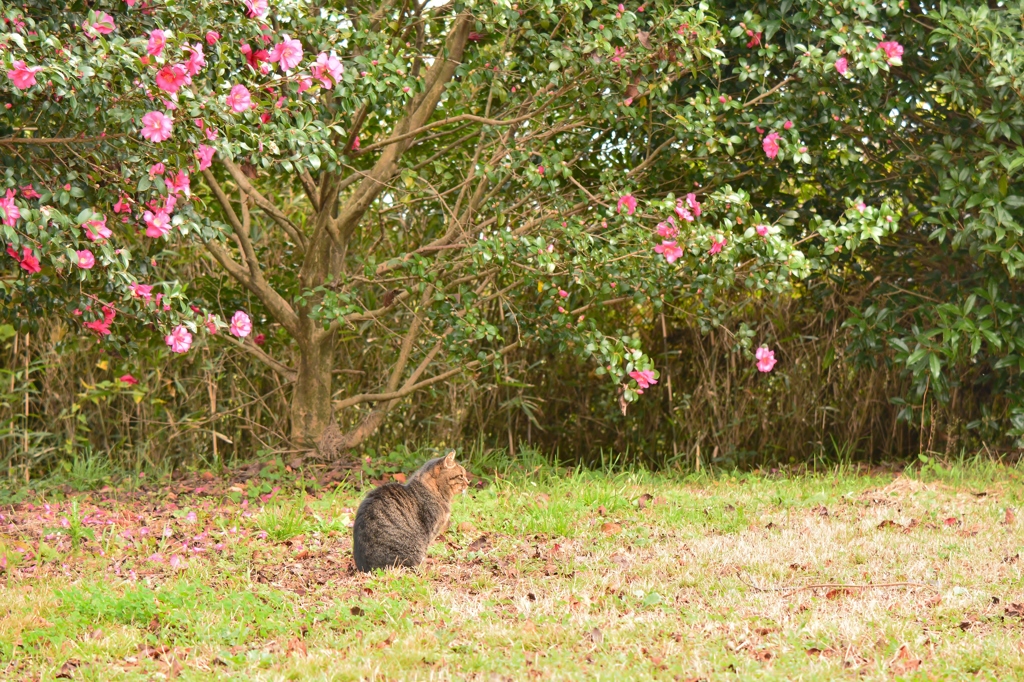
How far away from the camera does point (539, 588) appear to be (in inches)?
181

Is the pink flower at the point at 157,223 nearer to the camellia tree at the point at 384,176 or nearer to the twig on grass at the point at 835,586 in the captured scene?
the camellia tree at the point at 384,176

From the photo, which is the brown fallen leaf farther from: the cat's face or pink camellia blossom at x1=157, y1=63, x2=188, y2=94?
pink camellia blossom at x1=157, y1=63, x2=188, y2=94

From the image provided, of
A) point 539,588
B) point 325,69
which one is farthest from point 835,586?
point 325,69

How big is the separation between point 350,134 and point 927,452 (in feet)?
16.6

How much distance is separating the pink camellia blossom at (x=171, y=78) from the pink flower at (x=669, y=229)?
2.87 m

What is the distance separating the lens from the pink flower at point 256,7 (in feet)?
16.0

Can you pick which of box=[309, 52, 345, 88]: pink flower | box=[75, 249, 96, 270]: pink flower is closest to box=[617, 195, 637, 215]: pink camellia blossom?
box=[309, 52, 345, 88]: pink flower

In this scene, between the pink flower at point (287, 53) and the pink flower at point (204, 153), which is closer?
the pink flower at point (204, 153)

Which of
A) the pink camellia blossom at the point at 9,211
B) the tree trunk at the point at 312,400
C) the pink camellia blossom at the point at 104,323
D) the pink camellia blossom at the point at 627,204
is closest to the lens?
the pink camellia blossom at the point at 9,211

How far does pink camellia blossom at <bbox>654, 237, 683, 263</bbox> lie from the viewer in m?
6.12

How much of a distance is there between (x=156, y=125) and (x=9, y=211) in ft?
2.32

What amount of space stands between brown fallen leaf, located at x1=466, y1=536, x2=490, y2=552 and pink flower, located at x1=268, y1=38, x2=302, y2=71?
2595 mm

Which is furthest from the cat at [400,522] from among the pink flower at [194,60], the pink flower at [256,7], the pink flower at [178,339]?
the pink flower at [256,7]

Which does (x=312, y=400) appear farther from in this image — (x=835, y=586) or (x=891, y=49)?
(x=891, y=49)
